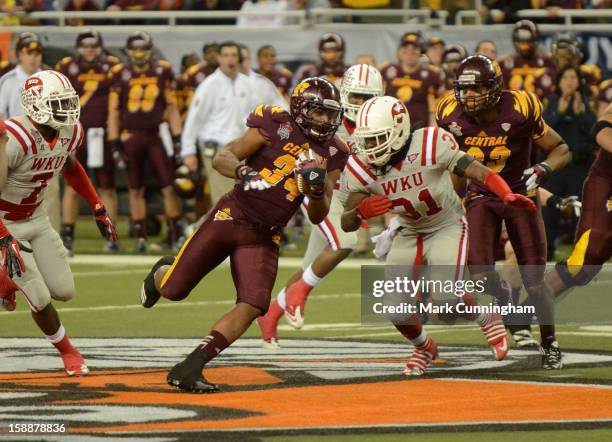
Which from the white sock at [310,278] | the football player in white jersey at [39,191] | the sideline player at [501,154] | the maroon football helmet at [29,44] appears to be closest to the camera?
the football player in white jersey at [39,191]

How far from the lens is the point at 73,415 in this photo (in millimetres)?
7156

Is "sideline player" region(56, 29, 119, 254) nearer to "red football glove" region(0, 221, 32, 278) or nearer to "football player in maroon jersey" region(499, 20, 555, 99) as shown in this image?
"football player in maroon jersey" region(499, 20, 555, 99)

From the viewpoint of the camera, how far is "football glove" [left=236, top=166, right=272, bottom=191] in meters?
8.27

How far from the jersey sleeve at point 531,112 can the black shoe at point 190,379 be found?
2730 mm

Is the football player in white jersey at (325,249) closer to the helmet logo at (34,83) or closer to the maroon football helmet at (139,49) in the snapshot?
the helmet logo at (34,83)

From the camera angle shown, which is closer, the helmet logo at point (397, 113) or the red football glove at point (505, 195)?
the red football glove at point (505, 195)

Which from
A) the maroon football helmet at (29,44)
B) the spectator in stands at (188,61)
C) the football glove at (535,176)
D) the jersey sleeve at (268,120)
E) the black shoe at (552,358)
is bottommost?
the black shoe at (552,358)

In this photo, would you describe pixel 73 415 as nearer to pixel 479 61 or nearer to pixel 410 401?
pixel 410 401

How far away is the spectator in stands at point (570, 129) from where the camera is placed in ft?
49.5

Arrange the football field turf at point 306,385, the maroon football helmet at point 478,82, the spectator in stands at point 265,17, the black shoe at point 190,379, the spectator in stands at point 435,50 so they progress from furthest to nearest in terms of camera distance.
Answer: the spectator in stands at point 265,17 → the spectator in stands at point 435,50 → the maroon football helmet at point 478,82 → the black shoe at point 190,379 → the football field turf at point 306,385

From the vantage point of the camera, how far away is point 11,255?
8.20 meters

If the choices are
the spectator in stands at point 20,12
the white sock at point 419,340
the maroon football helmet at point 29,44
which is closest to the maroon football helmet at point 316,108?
the white sock at point 419,340

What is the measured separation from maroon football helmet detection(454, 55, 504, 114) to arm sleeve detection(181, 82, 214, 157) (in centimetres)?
657

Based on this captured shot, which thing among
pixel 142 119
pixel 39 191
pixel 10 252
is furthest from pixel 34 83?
pixel 142 119
